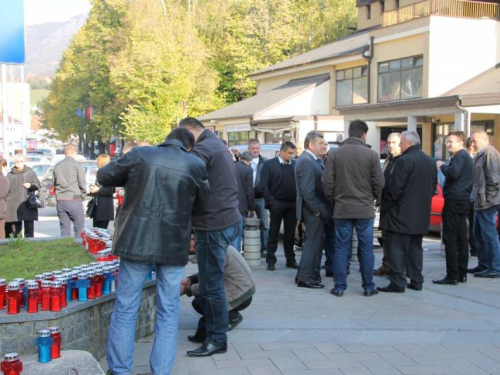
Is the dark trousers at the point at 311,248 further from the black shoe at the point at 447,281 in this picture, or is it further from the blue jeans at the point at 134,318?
the blue jeans at the point at 134,318

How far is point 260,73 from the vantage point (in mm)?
38188

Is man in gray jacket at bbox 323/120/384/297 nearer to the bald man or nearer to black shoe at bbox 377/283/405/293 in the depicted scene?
black shoe at bbox 377/283/405/293

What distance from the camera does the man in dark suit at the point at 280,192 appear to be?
901 centimetres

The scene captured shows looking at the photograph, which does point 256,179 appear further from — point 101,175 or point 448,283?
point 101,175

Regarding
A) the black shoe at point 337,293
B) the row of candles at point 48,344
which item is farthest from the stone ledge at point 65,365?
the black shoe at point 337,293

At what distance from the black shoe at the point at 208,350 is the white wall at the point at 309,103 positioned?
27.4m

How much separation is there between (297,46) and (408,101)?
832 inches

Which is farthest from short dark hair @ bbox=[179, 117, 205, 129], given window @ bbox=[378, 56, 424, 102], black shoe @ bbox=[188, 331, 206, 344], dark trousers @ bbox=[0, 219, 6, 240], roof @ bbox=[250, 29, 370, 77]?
roof @ bbox=[250, 29, 370, 77]

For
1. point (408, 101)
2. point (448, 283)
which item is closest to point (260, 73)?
point (408, 101)

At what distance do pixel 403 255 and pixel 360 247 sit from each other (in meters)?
0.59

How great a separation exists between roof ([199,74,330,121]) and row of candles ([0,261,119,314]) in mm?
27274

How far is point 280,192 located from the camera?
902 centimetres

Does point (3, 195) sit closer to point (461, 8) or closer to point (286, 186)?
point (286, 186)

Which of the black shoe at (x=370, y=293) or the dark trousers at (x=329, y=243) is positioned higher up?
the dark trousers at (x=329, y=243)
